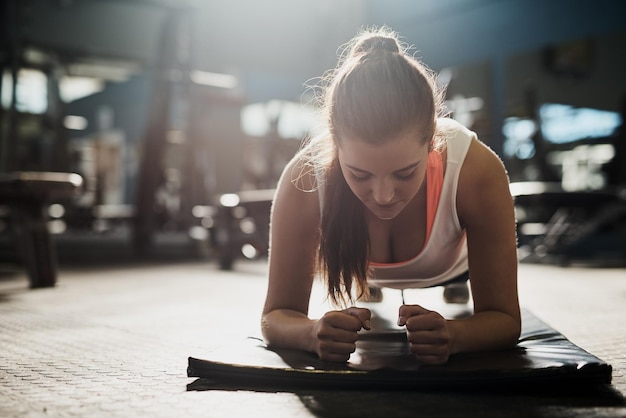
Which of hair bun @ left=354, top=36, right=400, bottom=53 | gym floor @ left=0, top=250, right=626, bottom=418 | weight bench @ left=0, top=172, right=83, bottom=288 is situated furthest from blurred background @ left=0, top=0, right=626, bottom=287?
hair bun @ left=354, top=36, right=400, bottom=53

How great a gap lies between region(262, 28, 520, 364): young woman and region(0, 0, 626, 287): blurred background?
183 centimetres

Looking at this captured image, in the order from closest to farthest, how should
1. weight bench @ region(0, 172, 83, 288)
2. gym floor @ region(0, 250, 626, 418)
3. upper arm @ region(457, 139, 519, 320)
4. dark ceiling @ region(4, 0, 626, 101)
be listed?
gym floor @ region(0, 250, 626, 418)
upper arm @ region(457, 139, 519, 320)
weight bench @ region(0, 172, 83, 288)
dark ceiling @ region(4, 0, 626, 101)

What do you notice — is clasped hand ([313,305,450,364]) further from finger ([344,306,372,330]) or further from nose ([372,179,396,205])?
nose ([372,179,396,205])

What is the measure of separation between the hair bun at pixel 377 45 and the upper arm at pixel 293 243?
0.79ft

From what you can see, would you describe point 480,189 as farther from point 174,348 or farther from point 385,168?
point 174,348

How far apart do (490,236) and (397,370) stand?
30cm

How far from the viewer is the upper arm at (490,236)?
1.11 m

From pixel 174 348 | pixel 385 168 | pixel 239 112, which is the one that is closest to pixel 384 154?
pixel 385 168

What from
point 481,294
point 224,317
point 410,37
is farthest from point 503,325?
point 410,37

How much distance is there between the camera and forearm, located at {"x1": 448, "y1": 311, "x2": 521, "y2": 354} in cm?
106

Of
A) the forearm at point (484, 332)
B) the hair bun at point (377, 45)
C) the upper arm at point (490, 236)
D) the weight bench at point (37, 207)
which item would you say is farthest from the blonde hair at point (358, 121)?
the weight bench at point (37, 207)

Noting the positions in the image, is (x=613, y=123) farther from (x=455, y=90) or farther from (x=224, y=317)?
(x=224, y=317)

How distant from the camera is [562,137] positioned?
24.5ft

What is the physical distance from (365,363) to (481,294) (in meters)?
0.24
